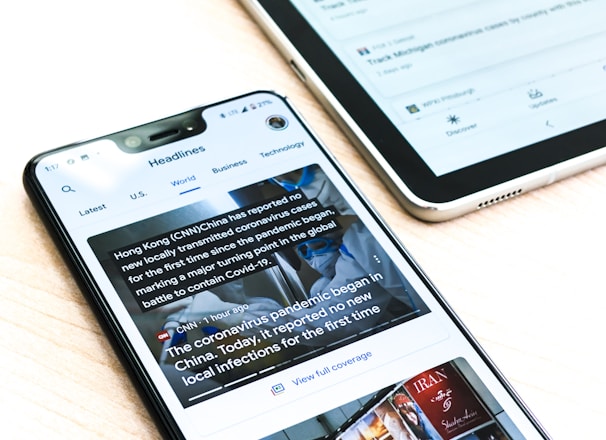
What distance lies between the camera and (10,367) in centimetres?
44

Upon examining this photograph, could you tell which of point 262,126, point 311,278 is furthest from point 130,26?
point 311,278

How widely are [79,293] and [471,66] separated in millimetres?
299

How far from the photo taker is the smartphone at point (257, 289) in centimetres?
43

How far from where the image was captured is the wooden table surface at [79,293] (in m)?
0.44

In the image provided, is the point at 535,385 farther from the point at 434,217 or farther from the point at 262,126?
the point at 262,126

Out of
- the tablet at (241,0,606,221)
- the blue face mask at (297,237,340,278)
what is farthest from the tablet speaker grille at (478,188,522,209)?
the blue face mask at (297,237,340,278)

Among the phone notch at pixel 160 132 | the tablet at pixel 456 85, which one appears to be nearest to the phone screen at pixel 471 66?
the tablet at pixel 456 85

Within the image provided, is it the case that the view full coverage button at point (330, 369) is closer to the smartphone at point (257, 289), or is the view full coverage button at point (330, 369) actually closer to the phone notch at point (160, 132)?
the smartphone at point (257, 289)

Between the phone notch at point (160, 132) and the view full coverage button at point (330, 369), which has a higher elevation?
the phone notch at point (160, 132)

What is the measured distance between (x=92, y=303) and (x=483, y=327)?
0.69ft

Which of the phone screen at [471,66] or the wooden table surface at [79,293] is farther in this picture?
the phone screen at [471,66]
